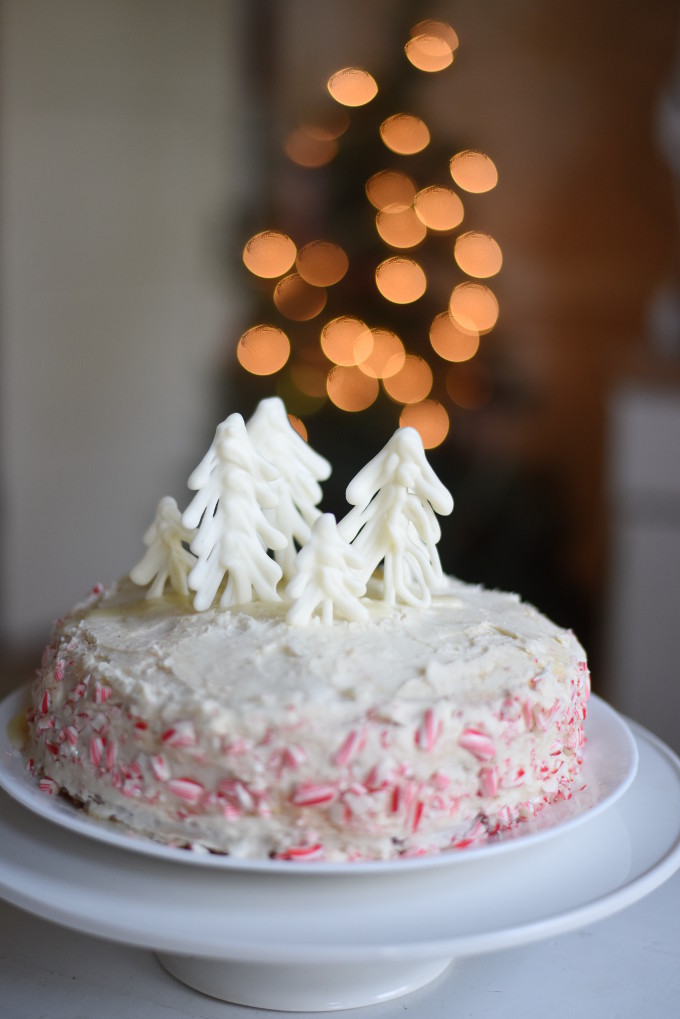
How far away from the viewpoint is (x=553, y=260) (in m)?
4.12

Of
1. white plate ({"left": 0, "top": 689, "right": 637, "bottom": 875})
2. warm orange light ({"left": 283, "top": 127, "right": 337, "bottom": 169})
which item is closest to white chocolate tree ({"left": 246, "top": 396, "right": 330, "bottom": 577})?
white plate ({"left": 0, "top": 689, "right": 637, "bottom": 875})

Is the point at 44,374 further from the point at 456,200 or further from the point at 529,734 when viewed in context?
the point at 529,734

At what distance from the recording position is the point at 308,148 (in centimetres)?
378

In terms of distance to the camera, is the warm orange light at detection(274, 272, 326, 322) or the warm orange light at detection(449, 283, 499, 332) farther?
the warm orange light at detection(449, 283, 499, 332)

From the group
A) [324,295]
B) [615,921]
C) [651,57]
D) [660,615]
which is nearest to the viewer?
[615,921]

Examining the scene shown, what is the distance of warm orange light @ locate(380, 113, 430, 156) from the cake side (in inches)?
97.6

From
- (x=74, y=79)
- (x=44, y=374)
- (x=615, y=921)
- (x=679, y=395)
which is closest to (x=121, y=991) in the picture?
(x=615, y=921)

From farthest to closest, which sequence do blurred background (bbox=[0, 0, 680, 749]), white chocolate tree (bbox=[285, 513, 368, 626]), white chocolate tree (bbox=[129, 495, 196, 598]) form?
blurred background (bbox=[0, 0, 680, 749]) → white chocolate tree (bbox=[129, 495, 196, 598]) → white chocolate tree (bbox=[285, 513, 368, 626])

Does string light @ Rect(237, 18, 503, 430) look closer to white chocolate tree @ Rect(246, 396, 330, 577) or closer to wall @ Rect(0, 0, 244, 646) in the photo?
wall @ Rect(0, 0, 244, 646)

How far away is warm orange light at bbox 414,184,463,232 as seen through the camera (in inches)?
130

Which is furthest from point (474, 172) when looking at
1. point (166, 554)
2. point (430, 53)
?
point (166, 554)

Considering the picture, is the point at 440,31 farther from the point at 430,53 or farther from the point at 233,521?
the point at 233,521

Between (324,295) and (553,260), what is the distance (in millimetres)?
1252

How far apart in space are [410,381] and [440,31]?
1.47m
